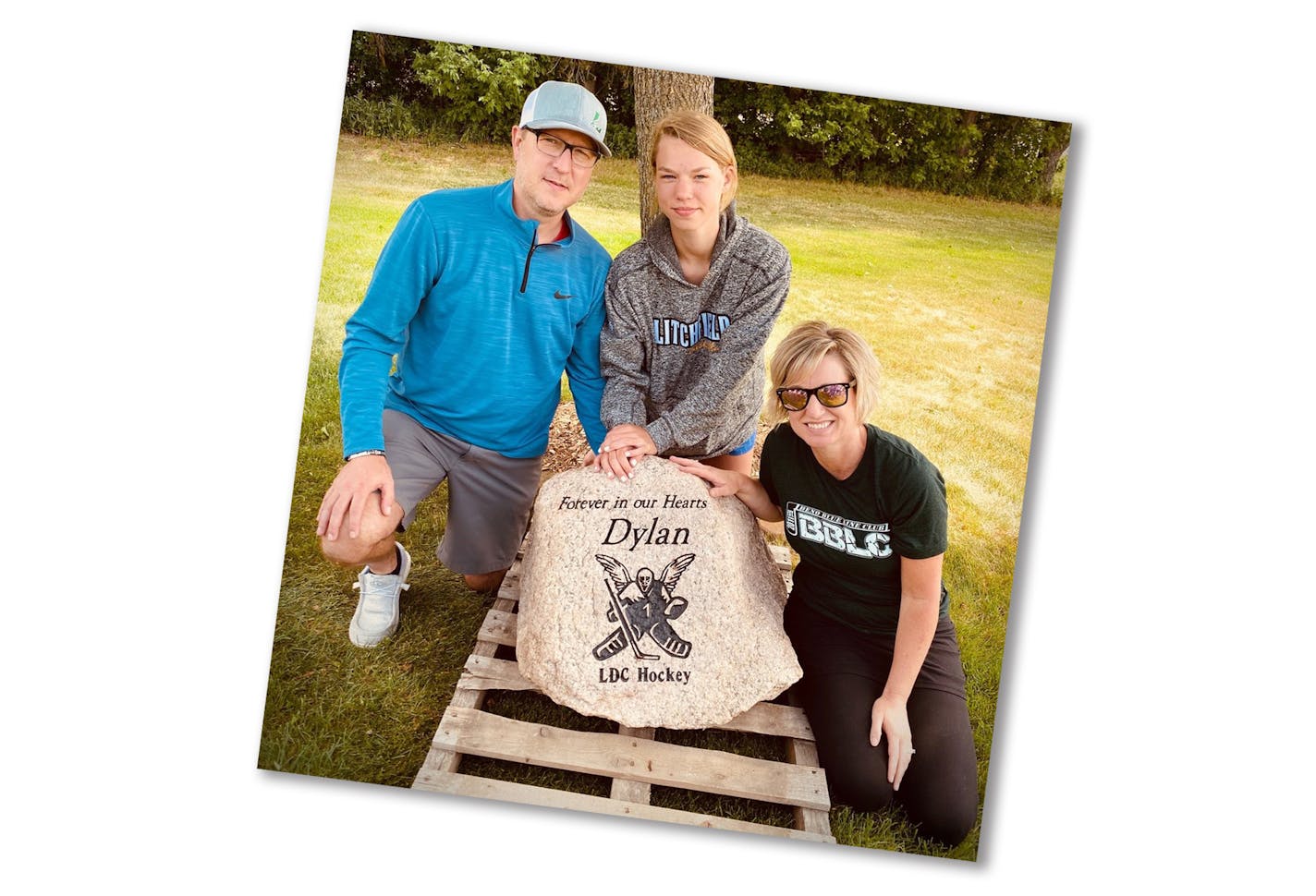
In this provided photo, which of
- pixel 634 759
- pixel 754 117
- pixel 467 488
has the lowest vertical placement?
pixel 634 759

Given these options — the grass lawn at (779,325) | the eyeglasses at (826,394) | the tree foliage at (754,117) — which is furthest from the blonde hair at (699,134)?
the eyeglasses at (826,394)

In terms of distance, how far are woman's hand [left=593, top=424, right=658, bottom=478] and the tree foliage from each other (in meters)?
0.96

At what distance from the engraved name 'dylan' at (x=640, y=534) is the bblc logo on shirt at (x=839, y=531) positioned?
37cm

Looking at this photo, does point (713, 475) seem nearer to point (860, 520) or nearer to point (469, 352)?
point (860, 520)

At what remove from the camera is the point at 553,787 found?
2.27m

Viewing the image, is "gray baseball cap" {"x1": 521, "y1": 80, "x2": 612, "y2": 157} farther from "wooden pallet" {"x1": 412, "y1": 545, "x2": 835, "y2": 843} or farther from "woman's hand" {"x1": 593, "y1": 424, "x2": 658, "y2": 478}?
"wooden pallet" {"x1": 412, "y1": 545, "x2": 835, "y2": 843}

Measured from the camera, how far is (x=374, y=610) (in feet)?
8.63

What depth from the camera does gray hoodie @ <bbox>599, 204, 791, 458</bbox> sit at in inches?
97.3

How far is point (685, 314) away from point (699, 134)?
0.55m

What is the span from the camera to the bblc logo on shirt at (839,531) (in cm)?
232

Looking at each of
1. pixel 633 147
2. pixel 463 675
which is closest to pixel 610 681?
pixel 463 675

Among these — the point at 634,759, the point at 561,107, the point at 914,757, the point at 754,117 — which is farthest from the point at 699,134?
the point at 914,757

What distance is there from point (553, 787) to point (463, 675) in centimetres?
45

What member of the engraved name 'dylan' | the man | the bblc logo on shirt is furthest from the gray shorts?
the bblc logo on shirt
